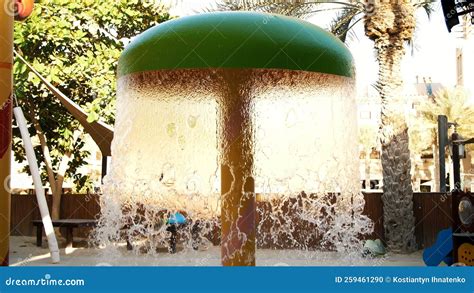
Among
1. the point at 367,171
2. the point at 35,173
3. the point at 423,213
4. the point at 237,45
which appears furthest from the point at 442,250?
the point at 367,171

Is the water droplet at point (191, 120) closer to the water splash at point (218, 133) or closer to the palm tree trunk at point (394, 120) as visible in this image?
the water splash at point (218, 133)

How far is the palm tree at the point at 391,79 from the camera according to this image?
437 inches

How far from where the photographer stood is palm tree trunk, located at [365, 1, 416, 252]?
36.4ft

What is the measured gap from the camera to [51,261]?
9.47 metres

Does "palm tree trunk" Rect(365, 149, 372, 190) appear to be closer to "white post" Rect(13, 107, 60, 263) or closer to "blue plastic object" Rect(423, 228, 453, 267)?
"blue plastic object" Rect(423, 228, 453, 267)

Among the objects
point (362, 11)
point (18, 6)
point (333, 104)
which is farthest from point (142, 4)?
point (333, 104)

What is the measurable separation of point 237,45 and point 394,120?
8172 mm

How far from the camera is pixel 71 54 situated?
12398 millimetres

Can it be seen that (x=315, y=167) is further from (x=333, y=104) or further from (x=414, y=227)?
(x=414, y=227)

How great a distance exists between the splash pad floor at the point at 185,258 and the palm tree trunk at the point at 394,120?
575 mm

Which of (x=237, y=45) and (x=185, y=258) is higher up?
(x=237, y=45)

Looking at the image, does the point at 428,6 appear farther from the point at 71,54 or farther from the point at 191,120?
A: the point at 191,120

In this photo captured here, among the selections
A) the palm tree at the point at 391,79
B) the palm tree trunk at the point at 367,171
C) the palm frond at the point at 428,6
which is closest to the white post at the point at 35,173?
the palm tree at the point at 391,79

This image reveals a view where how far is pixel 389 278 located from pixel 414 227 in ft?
26.9
